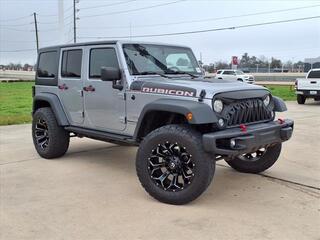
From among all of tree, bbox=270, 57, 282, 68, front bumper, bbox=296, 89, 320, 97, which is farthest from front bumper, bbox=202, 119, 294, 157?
tree, bbox=270, 57, 282, 68

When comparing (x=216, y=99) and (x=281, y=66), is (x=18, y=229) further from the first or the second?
(x=281, y=66)

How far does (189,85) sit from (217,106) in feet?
1.45

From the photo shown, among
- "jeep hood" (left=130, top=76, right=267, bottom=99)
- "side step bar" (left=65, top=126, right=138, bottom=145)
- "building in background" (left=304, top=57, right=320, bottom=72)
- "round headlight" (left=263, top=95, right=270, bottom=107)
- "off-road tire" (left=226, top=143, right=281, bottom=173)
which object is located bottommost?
"off-road tire" (left=226, top=143, right=281, bottom=173)

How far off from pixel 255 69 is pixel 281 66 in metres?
12.2

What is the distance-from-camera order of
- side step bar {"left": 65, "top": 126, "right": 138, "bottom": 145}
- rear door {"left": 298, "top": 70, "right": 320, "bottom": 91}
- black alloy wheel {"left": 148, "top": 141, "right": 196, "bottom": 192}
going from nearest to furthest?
black alloy wheel {"left": 148, "top": 141, "right": 196, "bottom": 192} → side step bar {"left": 65, "top": 126, "right": 138, "bottom": 145} → rear door {"left": 298, "top": 70, "right": 320, "bottom": 91}

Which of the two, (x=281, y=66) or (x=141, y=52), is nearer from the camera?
(x=141, y=52)

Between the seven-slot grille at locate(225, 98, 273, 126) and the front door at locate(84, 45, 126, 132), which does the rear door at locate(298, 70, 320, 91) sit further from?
the front door at locate(84, 45, 126, 132)

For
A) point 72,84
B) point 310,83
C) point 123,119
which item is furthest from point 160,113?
point 310,83

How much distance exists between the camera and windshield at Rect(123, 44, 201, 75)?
19.1 feet

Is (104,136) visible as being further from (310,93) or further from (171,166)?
(310,93)

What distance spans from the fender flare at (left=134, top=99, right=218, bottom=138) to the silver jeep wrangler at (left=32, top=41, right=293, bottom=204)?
0.01m

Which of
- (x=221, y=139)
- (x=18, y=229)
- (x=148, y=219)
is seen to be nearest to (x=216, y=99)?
(x=221, y=139)

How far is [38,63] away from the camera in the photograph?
25.2 feet

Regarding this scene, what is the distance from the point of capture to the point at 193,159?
470 centimetres
